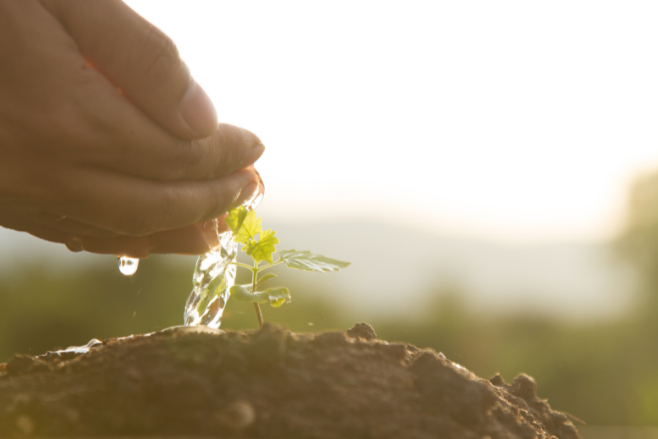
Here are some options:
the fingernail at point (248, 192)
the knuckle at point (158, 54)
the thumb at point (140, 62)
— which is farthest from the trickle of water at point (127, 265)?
the knuckle at point (158, 54)

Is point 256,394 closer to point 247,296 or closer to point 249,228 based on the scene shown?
point 247,296

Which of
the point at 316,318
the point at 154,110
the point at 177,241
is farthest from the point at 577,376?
the point at 154,110

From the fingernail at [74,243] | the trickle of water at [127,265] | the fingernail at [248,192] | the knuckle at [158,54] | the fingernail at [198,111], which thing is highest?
the knuckle at [158,54]

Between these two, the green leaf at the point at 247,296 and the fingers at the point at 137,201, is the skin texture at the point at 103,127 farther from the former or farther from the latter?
the green leaf at the point at 247,296

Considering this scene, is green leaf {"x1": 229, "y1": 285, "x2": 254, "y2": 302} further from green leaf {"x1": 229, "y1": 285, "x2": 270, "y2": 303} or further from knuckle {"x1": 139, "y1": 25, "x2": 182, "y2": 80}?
knuckle {"x1": 139, "y1": 25, "x2": 182, "y2": 80}

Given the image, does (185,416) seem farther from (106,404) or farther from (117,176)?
(117,176)

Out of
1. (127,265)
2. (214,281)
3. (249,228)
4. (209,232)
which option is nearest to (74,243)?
(127,265)
